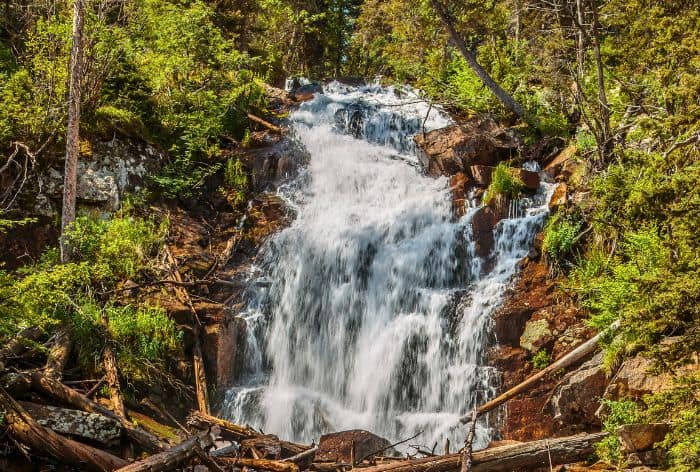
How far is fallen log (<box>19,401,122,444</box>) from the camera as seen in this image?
5598mm

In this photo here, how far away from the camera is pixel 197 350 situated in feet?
29.2

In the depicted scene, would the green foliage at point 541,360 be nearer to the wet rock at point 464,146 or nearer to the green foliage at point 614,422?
the green foliage at point 614,422

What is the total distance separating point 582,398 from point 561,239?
329cm

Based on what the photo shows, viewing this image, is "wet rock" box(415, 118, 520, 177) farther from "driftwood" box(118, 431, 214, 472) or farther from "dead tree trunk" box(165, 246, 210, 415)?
"driftwood" box(118, 431, 214, 472)

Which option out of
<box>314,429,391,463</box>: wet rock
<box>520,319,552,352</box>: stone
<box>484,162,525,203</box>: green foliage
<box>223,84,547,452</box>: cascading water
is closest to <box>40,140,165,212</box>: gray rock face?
<box>223,84,547,452</box>: cascading water

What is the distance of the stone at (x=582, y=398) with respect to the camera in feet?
22.1

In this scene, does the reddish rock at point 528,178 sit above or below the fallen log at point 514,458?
above

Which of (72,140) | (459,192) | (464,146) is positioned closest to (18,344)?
(72,140)

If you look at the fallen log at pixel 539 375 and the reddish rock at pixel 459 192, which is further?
the reddish rock at pixel 459 192

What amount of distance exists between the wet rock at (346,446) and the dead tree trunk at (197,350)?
222 cm

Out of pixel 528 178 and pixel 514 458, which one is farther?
pixel 528 178

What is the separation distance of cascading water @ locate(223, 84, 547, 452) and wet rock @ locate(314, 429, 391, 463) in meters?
1.57

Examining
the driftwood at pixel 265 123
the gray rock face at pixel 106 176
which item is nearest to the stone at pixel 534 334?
the gray rock face at pixel 106 176

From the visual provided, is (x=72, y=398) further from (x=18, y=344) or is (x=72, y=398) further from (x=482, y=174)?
(x=482, y=174)
